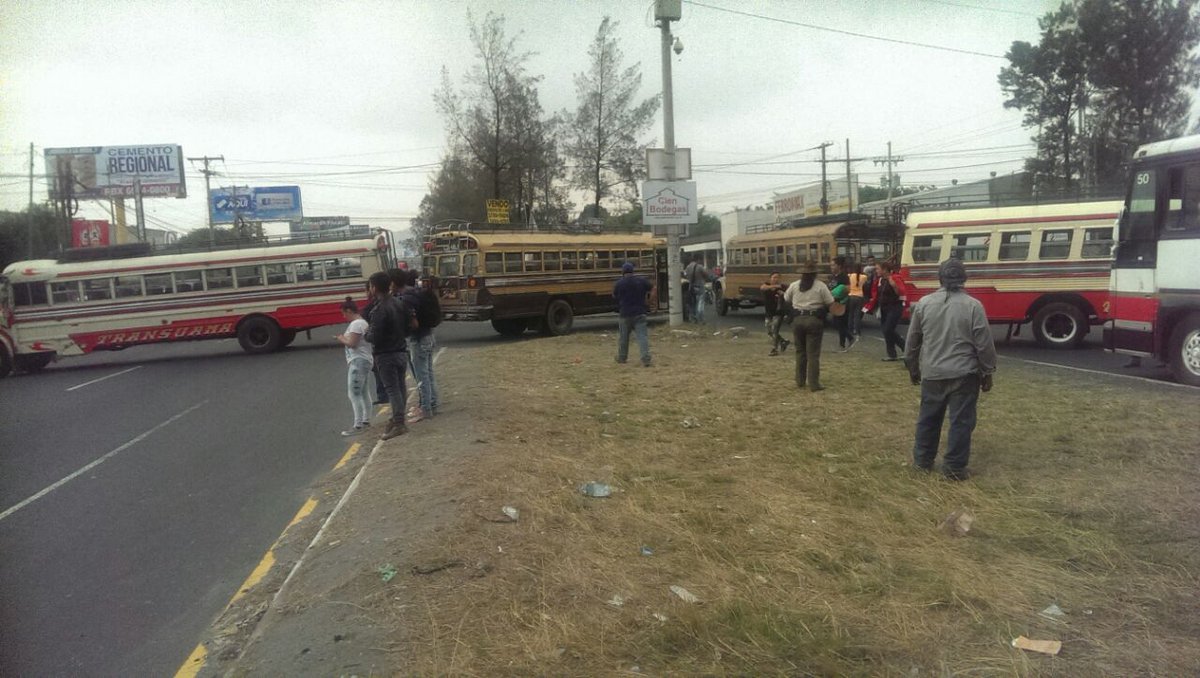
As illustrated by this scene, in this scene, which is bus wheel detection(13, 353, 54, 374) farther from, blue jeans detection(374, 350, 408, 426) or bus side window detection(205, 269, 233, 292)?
blue jeans detection(374, 350, 408, 426)

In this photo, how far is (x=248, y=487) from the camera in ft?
22.8

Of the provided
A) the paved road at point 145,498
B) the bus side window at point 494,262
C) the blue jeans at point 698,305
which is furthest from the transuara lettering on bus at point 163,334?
the blue jeans at point 698,305

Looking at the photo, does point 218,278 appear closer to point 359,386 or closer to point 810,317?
point 359,386

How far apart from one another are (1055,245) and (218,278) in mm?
18417

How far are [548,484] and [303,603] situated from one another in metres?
2.27

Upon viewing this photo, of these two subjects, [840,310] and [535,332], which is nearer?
[840,310]

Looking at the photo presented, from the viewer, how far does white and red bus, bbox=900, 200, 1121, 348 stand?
1412 cm

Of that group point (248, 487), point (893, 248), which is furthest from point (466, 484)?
point (893, 248)

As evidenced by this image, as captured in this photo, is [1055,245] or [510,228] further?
[510,228]

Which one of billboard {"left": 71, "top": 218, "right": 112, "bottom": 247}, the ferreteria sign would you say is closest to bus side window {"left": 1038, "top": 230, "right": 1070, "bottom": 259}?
the ferreteria sign

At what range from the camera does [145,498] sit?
267 inches

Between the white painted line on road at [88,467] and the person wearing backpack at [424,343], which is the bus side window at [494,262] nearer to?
the white painted line on road at [88,467]

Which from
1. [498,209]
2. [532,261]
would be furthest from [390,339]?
[498,209]

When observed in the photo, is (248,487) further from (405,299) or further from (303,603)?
(303,603)
